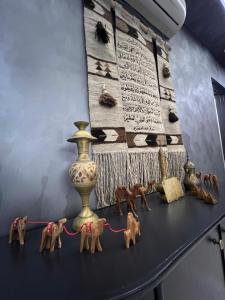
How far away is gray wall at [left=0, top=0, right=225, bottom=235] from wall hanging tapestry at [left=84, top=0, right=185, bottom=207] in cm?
7

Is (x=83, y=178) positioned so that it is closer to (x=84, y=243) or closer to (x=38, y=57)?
(x=84, y=243)

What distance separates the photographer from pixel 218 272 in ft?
2.00

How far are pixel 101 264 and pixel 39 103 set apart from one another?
1.88 ft

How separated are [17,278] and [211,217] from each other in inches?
21.4

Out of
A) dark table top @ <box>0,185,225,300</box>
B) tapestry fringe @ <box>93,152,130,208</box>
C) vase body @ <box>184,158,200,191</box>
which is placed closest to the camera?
dark table top @ <box>0,185,225,300</box>

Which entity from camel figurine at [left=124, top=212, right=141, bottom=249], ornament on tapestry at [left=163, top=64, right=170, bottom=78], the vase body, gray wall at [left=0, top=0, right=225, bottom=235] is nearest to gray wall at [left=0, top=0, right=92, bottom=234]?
gray wall at [left=0, top=0, right=225, bottom=235]

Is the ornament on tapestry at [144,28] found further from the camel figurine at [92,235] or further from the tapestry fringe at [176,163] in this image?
the camel figurine at [92,235]

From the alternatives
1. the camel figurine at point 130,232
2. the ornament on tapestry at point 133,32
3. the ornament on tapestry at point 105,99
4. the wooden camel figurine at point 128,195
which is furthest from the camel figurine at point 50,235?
the ornament on tapestry at point 133,32

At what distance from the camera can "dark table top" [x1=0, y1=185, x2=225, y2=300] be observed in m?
0.30

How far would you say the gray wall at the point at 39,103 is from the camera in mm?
641

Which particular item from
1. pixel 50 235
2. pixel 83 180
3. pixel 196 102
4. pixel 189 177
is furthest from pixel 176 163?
pixel 50 235

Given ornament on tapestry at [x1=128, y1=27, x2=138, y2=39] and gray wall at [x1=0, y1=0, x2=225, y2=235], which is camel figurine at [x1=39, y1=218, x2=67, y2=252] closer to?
gray wall at [x1=0, y1=0, x2=225, y2=235]

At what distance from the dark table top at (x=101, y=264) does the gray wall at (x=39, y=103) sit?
14 cm

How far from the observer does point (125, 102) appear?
106 centimetres
